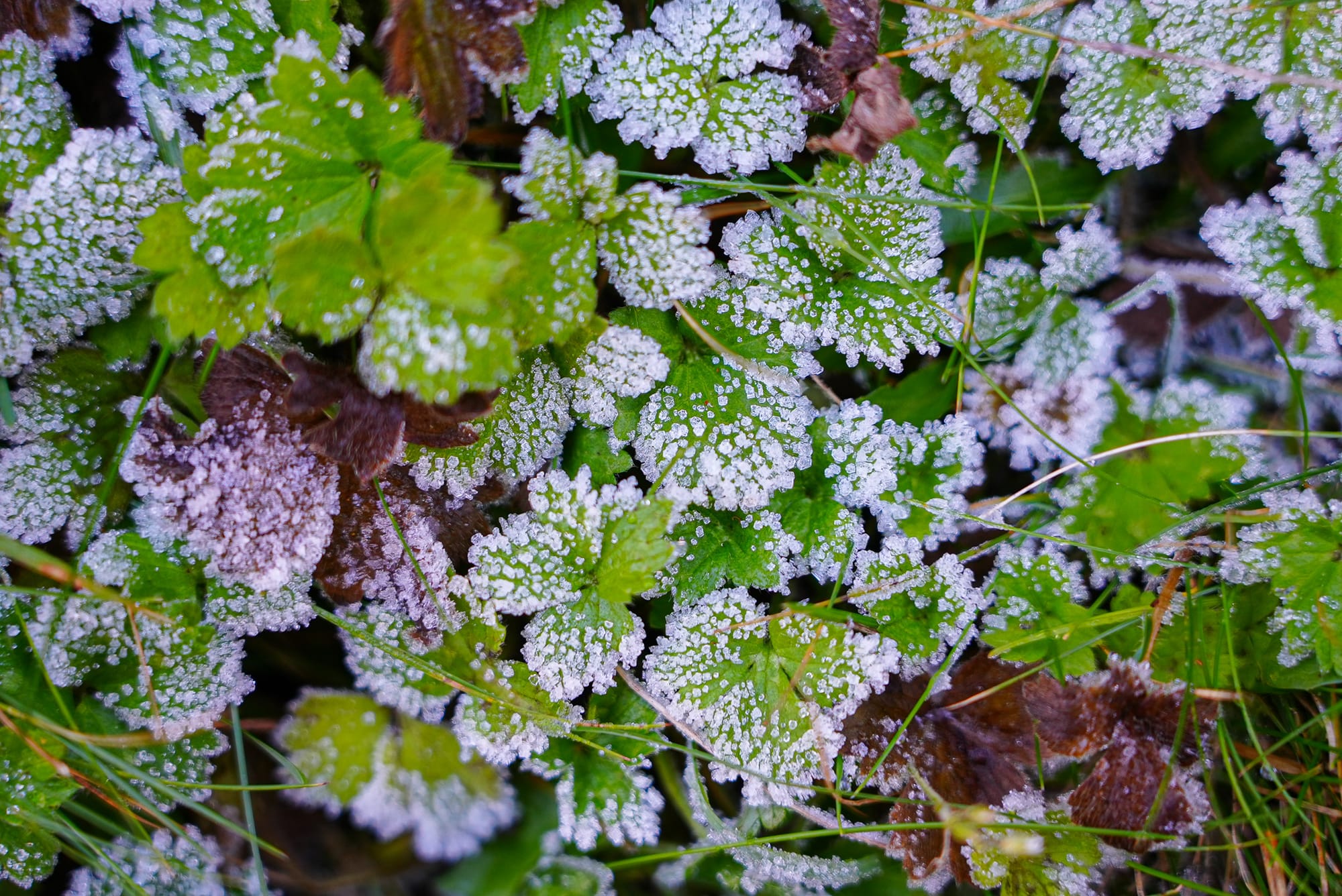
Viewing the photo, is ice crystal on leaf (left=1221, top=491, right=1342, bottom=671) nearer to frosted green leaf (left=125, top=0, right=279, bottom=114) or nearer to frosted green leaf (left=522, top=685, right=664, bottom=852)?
frosted green leaf (left=522, top=685, right=664, bottom=852)

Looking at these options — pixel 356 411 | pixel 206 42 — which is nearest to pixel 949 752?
pixel 356 411

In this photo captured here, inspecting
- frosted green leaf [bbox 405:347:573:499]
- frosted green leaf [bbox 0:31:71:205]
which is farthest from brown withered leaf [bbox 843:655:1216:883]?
frosted green leaf [bbox 0:31:71:205]

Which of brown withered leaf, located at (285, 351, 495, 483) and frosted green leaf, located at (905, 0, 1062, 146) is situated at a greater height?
frosted green leaf, located at (905, 0, 1062, 146)

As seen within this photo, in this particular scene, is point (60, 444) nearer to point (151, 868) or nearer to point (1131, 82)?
point (151, 868)

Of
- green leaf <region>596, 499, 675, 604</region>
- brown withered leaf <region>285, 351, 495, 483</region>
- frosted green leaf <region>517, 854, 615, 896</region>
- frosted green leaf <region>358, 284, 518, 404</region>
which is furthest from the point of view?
frosted green leaf <region>517, 854, 615, 896</region>

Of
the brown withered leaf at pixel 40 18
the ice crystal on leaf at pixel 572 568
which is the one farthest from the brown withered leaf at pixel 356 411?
the brown withered leaf at pixel 40 18

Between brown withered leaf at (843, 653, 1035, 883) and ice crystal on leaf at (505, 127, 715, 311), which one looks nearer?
ice crystal on leaf at (505, 127, 715, 311)

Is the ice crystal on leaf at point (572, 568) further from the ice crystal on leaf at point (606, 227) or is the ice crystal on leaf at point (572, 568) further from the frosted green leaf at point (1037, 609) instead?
the frosted green leaf at point (1037, 609)
